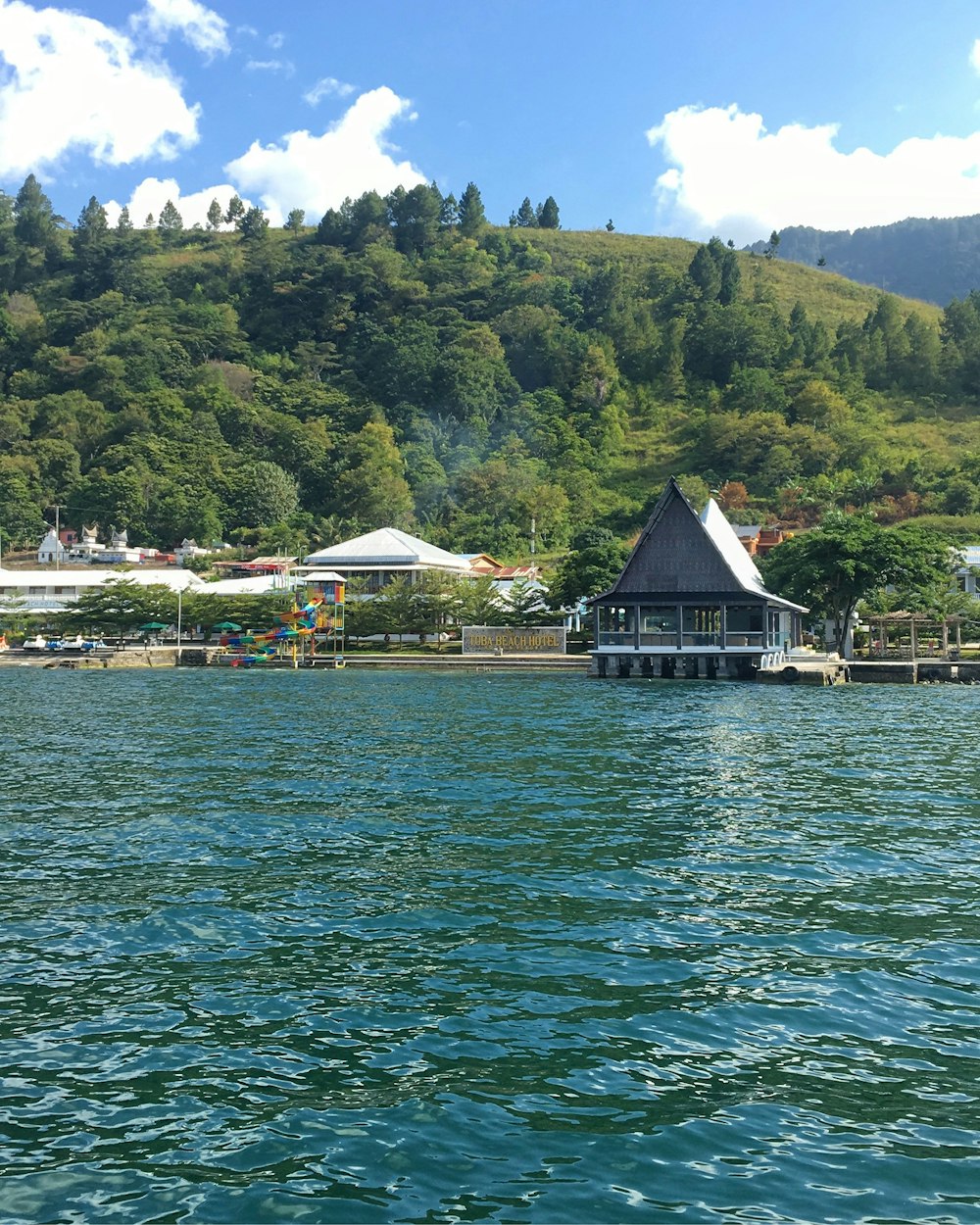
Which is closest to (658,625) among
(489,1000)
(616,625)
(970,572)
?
(616,625)

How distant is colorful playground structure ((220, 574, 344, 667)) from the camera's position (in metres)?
68.2

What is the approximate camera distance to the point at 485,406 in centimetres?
14675

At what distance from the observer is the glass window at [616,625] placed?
57812 mm

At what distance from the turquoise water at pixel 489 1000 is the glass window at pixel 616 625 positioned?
34.8 metres

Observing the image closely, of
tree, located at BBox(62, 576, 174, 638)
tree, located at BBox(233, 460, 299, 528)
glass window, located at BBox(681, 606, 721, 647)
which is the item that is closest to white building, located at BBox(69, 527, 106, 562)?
tree, located at BBox(233, 460, 299, 528)

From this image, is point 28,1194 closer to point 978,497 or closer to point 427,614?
point 427,614

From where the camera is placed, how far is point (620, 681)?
182ft

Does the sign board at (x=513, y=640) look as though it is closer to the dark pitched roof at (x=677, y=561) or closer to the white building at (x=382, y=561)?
the dark pitched roof at (x=677, y=561)

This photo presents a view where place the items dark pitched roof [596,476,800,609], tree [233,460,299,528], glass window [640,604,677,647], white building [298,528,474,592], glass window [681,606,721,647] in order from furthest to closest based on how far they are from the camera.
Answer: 1. tree [233,460,299,528]
2. white building [298,528,474,592]
3. glass window [640,604,677,647]
4. glass window [681,606,721,647]
5. dark pitched roof [596,476,800,609]

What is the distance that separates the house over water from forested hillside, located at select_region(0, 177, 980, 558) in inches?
1917

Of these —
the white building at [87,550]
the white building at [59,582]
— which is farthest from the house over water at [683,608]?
the white building at [87,550]

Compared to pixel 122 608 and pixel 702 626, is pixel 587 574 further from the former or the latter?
pixel 122 608

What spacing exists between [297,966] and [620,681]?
45.4 meters

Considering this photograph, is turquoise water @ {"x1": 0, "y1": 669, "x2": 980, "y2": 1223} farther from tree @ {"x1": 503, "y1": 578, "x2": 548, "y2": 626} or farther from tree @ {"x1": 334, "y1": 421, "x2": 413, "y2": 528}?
tree @ {"x1": 334, "y1": 421, "x2": 413, "y2": 528}
